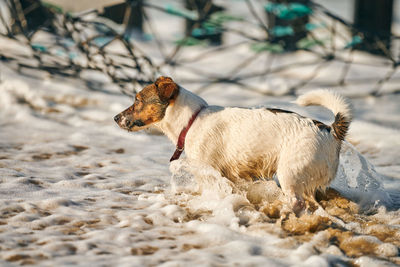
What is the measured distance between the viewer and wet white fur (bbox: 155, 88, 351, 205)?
3346 mm

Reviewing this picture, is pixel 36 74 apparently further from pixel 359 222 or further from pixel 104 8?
pixel 359 222

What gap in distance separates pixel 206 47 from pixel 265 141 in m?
9.34

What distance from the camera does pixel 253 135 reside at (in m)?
3.51

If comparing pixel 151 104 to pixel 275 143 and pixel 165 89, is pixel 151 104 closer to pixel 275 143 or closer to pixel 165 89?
pixel 165 89

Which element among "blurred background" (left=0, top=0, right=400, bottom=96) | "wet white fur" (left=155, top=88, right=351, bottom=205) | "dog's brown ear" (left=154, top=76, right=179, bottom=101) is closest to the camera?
"wet white fur" (left=155, top=88, right=351, bottom=205)

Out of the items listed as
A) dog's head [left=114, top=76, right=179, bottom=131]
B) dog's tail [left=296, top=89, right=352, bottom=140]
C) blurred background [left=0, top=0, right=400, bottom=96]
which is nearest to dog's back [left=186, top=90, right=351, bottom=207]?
dog's tail [left=296, top=89, right=352, bottom=140]

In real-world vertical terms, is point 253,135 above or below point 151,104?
below

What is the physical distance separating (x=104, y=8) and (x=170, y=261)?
15.3 feet

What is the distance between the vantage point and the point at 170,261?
2.81 metres

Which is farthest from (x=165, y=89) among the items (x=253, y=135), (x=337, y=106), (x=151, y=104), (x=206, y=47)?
(x=206, y=47)

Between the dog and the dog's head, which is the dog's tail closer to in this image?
the dog

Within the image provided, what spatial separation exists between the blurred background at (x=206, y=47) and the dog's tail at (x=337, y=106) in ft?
10.6

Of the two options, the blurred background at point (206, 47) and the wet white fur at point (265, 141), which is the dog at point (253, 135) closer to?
the wet white fur at point (265, 141)

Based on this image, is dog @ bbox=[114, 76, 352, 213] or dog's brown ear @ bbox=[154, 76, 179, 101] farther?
dog's brown ear @ bbox=[154, 76, 179, 101]
